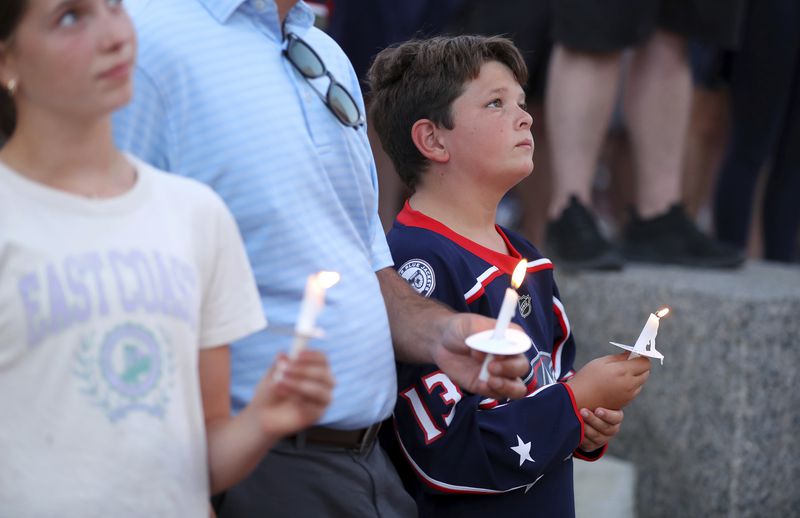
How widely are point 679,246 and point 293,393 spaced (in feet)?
9.84

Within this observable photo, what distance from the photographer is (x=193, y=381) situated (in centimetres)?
158

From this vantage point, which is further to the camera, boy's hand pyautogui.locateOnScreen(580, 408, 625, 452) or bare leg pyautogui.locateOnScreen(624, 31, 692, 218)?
bare leg pyautogui.locateOnScreen(624, 31, 692, 218)

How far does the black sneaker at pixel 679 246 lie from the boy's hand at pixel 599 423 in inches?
78.3

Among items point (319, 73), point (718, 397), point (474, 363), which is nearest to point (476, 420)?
point (474, 363)

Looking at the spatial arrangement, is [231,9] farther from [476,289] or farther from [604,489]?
[604,489]

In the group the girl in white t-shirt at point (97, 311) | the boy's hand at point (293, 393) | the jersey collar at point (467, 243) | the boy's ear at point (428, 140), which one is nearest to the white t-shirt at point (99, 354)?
the girl in white t-shirt at point (97, 311)

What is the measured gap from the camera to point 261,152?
1842 millimetres

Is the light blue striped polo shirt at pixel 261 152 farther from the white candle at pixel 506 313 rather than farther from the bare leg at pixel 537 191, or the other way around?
the bare leg at pixel 537 191

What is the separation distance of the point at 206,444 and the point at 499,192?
1.11 metres

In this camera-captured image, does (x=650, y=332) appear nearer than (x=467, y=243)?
Yes

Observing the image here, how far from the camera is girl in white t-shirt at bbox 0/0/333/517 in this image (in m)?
1.45

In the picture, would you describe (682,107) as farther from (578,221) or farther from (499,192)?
(499,192)

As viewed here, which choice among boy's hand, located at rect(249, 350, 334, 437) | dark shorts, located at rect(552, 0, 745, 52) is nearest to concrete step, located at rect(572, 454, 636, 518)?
dark shorts, located at rect(552, 0, 745, 52)

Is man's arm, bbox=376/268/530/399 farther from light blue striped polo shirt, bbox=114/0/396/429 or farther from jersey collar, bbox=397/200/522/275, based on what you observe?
jersey collar, bbox=397/200/522/275
